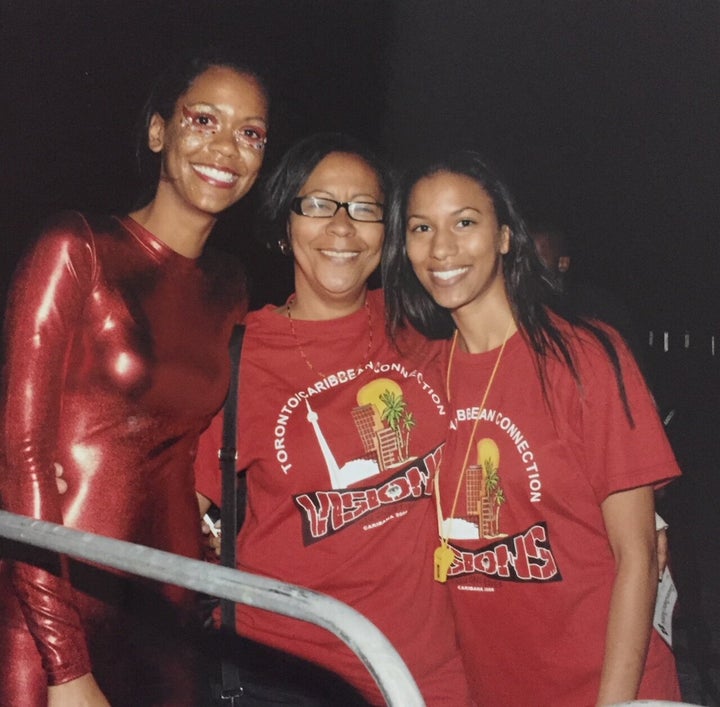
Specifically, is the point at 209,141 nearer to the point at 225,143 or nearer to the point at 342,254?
the point at 225,143

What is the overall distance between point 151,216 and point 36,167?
2.43 meters

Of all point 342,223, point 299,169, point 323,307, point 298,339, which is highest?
point 299,169

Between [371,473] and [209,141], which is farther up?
[209,141]

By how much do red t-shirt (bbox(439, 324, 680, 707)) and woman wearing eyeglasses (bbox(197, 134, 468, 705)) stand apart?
17cm

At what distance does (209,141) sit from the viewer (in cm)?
186

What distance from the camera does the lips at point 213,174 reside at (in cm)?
187

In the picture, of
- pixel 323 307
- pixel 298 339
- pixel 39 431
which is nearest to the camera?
pixel 39 431

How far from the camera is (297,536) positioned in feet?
5.97

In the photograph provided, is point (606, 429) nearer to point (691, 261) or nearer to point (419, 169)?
point (419, 169)

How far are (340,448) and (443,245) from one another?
1.90 ft

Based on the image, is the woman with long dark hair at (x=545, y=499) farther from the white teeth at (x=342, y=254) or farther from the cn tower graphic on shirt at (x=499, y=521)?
the white teeth at (x=342, y=254)

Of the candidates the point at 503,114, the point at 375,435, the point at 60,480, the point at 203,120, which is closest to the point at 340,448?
the point at 375,435

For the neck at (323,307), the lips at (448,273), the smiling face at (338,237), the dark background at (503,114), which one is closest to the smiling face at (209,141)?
the dark background at (503,114)

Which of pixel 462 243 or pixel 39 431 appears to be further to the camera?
pixel 462 243
